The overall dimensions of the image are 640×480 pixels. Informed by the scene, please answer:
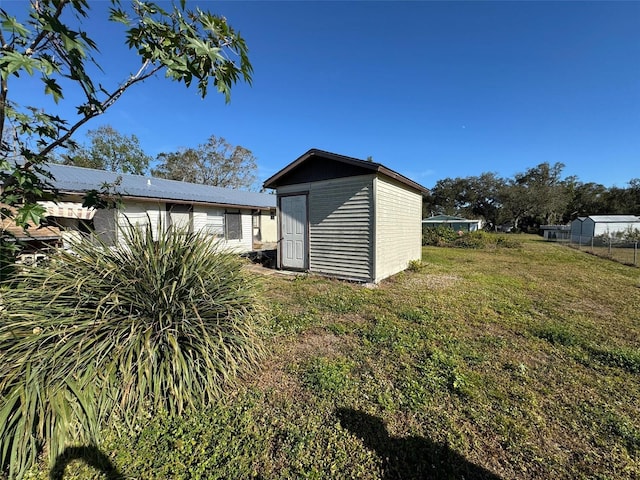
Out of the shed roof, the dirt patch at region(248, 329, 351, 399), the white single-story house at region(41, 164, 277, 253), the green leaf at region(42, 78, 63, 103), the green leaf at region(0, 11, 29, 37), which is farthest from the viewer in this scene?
the white single-story house at region(41, 164, 277, 253)

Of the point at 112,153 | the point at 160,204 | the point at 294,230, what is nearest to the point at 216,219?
the point at 160,204

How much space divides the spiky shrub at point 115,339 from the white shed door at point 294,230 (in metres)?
4.93

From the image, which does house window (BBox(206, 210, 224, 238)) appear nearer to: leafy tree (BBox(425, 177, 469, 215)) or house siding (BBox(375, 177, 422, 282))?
house siding (BBox(375, 177, 422, 282))

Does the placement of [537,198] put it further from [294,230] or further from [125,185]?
[125,185]

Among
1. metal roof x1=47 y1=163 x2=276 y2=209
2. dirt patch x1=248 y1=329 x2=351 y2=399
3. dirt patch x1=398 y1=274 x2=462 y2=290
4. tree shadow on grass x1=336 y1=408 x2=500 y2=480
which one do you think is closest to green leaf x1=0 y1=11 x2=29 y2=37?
dirt patch x1=248 y1=329 x2=351 y2=399

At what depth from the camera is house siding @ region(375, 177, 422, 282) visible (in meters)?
6.61

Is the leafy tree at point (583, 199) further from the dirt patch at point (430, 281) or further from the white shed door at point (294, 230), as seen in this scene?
the white shed door at point (294, 230)

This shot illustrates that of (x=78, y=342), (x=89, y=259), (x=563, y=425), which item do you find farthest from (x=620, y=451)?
(x=89, y=259)

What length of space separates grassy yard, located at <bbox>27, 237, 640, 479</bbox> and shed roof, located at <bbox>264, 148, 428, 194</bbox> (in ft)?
11.4

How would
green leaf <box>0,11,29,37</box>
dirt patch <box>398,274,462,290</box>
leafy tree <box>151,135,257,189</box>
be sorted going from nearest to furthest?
green leaf <box>0,11,29,37</box>, dirt patch <box>398,274,462,290</box>, leafy tree <box>151,135,257,189</box>

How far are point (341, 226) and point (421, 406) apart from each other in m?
4.99

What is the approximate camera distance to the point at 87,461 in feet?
5.70

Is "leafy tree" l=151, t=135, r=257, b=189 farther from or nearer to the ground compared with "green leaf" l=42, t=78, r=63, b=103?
farther from the ground

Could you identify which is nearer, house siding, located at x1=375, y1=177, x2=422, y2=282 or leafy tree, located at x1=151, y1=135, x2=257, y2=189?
house siding, located at x1=375, y1=177, x2=422, y2=282
